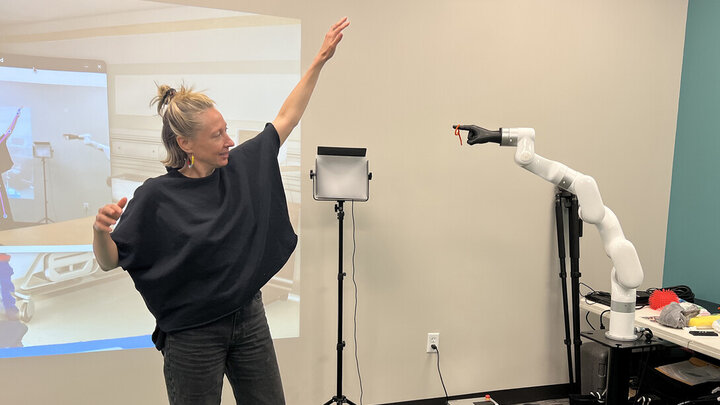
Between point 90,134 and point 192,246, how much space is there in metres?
1.16

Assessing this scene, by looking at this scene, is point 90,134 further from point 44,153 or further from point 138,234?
point 138,234

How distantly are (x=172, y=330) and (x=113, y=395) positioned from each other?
1.21m

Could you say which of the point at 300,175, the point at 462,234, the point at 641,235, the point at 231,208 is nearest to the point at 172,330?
the point at 231,208

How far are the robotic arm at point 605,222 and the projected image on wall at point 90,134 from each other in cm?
112

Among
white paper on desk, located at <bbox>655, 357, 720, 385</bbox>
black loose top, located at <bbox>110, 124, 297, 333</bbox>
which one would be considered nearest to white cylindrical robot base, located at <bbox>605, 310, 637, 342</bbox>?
white paper on desk, located at <bbox>655, 357, 720, 385</bbox>

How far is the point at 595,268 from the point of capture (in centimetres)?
292

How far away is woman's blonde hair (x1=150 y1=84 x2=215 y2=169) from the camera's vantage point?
1.40 meters

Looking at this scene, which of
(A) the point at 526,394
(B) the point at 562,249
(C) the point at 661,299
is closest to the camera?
(C) the point at 661,299

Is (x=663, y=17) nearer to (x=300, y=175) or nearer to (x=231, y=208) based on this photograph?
(x=300, y=175)

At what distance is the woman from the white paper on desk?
2001 millimetres

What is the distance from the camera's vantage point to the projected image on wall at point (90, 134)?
2104 millimetres

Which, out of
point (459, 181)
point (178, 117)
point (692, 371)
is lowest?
point (692, 371)

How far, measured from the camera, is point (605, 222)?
5.77 ft

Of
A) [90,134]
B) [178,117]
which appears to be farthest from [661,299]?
[90,134]
